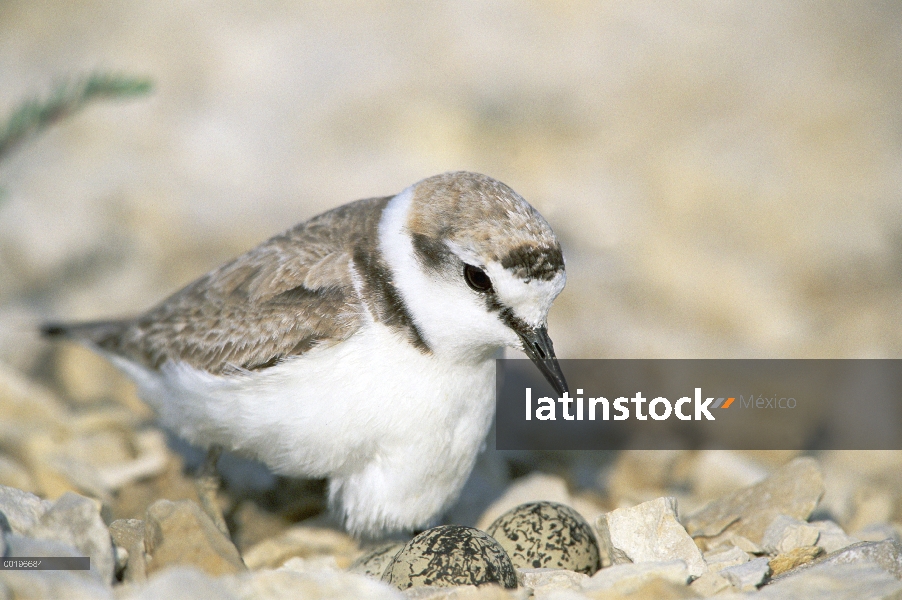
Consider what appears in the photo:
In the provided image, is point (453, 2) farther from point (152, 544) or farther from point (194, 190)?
point (152, 544)

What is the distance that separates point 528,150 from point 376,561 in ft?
14.6

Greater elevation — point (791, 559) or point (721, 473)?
point (721, 473)

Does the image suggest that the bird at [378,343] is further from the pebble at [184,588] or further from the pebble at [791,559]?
the pebble at [791,559]

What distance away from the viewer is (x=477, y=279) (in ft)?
11.3

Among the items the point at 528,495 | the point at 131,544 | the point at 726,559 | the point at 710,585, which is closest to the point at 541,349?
the point at 710,585

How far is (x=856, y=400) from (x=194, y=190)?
5565 millimetres

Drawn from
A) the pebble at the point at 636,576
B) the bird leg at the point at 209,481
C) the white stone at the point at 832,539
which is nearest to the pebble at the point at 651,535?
the pebble at the point at 636,576

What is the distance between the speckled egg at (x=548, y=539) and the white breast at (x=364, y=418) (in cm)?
40

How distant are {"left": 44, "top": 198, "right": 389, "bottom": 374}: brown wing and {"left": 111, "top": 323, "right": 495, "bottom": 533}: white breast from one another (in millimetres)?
89

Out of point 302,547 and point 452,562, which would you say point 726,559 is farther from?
point 302,547

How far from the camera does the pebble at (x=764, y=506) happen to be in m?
3.96

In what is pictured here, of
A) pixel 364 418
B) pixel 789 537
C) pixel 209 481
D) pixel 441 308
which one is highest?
pixel 441 308

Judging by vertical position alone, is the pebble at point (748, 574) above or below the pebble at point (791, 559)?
below

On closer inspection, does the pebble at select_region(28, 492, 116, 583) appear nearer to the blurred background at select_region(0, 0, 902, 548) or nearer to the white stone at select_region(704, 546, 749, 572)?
the white stone at select_region(704, 546, 749, 572)
